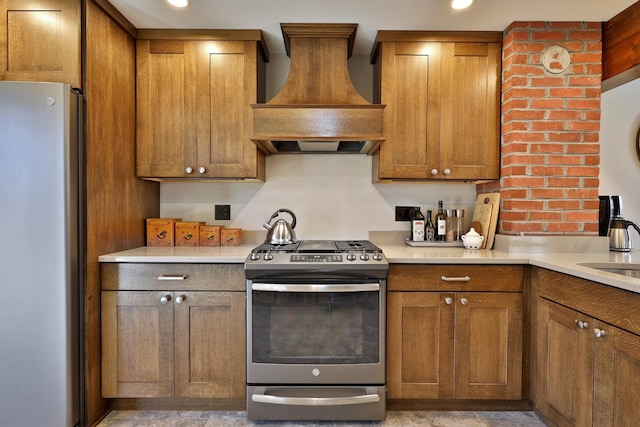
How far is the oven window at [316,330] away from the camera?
6.06 feet

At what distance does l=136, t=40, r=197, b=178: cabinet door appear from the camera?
2.21 metres

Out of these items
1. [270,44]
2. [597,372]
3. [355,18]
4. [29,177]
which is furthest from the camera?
[270,44]

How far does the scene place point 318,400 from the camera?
1.81 m

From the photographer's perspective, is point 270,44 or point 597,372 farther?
point 270,44

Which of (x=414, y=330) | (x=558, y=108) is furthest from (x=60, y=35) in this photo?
(x=558, y=108)

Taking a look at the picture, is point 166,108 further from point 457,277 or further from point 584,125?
point 584,125

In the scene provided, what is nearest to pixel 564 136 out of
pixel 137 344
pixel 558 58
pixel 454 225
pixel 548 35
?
pixel 558 58

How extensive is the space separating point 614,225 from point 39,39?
3.42 m

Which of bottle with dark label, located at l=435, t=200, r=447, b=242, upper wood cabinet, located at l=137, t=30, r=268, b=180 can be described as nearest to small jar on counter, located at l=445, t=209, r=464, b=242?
bottle with dark label, located at l=435, t=200, r=447, b=242

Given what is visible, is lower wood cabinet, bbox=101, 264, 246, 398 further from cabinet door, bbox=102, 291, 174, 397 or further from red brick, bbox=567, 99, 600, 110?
red brick, bbox=567, 99, 600, 110

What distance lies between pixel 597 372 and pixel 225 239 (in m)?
2.06

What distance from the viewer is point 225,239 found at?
94.0 inches

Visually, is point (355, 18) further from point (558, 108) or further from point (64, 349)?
point (64, 349)

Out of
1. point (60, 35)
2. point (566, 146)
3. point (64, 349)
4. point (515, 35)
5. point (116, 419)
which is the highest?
point (515, 35)
